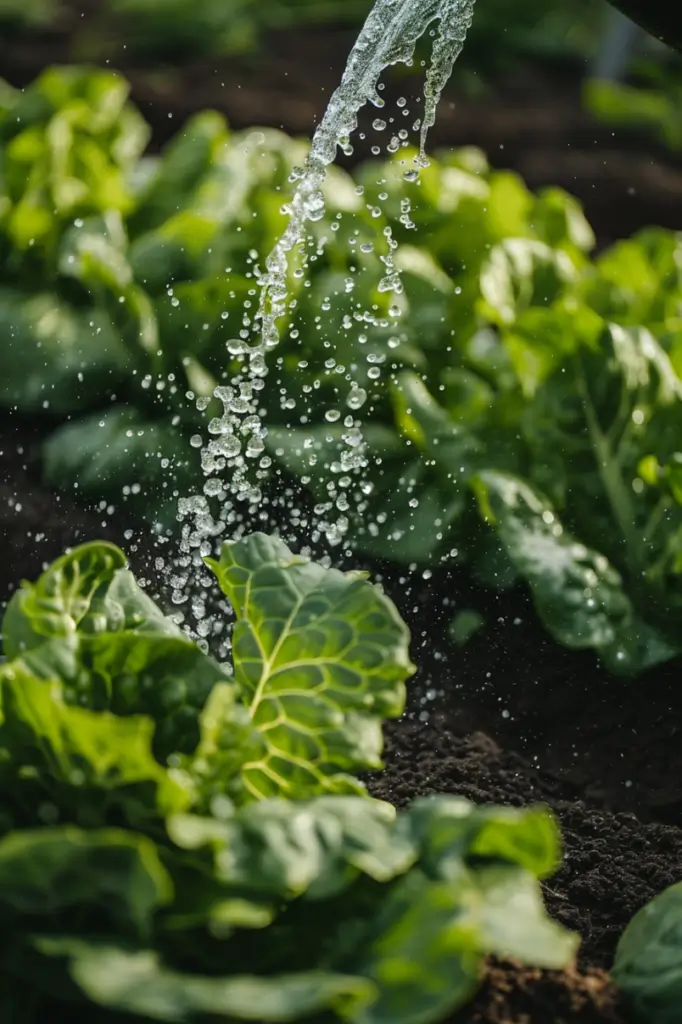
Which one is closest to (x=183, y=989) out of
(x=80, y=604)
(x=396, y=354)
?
(x=80, y=604)

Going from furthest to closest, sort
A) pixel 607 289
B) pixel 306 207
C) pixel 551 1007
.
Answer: pixel 607 289 → pixel 306 207 → pixel 551 1007

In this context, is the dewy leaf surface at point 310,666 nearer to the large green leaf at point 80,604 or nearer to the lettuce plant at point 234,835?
the lettuce plant at point 234,835

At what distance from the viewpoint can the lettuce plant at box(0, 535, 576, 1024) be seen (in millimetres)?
1260

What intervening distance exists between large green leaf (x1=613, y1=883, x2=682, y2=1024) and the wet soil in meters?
0.34

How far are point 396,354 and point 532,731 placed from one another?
1066mm

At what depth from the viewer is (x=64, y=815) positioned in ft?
5.00

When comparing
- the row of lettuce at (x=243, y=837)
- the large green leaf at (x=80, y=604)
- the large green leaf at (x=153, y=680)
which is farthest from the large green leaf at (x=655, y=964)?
the large green leaf at (x=80, y=604)

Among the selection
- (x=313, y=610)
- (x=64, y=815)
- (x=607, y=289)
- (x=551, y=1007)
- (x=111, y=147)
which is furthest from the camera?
(x=111, y=147)

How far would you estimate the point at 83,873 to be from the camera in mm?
1281

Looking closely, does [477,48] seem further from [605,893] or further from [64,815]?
[64,815]

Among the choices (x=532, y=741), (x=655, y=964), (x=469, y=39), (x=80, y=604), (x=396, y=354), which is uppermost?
(x=80, y=604)

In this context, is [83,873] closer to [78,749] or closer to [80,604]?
[78,749]

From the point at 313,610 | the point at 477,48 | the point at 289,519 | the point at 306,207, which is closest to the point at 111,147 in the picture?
the point at 306,207

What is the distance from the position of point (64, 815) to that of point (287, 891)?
301 millimetres
